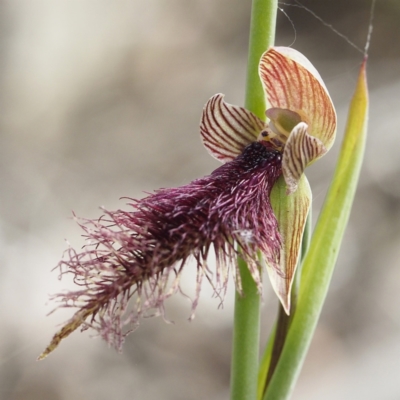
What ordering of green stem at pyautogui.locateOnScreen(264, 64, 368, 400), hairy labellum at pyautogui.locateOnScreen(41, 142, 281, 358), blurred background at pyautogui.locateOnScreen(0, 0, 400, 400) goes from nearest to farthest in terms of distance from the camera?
1. hairy labellum at pyautogui.locateOnScreen(41, 142, 281, 358)
2. green stem at pyautogui.locateOnScreen(264, 64, 368, 400)
3. blurred background at pyautogui.locateOnScreen(0, 0, 400, 400)

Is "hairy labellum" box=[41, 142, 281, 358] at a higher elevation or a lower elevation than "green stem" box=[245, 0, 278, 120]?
lower

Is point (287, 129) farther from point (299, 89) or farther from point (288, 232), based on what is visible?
point (288, 232)

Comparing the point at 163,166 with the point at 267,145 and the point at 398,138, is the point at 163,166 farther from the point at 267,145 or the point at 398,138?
the point at 267,145

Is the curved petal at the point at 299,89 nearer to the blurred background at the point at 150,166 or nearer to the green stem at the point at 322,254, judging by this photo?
the green stem at the point at 322,254

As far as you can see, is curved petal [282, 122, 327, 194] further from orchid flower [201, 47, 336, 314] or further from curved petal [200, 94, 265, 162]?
curved petal [200, 94, 265, 162]

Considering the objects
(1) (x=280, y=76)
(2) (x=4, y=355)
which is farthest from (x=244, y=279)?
(2) (x=4, y=355)

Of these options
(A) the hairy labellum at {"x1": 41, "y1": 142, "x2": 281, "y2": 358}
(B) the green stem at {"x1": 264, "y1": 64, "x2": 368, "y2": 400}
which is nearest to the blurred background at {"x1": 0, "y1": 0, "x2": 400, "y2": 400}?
(B) the green stem at {"x1": 264, "y1": 64, "x2": 368, "y2": 400}

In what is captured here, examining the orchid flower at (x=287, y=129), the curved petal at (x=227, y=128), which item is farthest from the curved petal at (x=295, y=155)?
the curved petal at (x=227, y=128)

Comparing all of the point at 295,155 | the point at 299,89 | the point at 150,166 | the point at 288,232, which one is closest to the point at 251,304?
the point at 288,232
